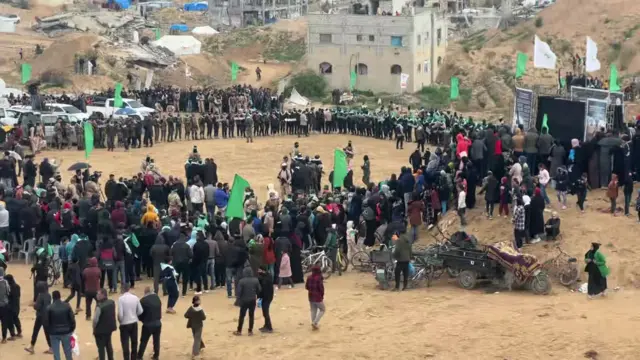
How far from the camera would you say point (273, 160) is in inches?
1543

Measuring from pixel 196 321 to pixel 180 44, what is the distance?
167 ft

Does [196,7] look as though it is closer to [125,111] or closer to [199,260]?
[125,111]

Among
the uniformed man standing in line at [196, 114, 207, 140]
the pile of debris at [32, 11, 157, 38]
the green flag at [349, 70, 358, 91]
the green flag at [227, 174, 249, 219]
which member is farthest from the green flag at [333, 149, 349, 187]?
the pile of debris at [32, 11, 157, 38]

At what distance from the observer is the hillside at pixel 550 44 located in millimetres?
57938

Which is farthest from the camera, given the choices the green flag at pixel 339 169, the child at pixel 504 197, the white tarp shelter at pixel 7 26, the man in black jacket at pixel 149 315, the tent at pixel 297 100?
the white tarp shelter at pixel 7 26

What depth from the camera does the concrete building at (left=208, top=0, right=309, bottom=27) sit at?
88.1 meters

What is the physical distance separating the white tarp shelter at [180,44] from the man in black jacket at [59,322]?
50080 mm

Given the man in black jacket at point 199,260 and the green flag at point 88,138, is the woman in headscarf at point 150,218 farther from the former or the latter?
the green flag at point 88,138

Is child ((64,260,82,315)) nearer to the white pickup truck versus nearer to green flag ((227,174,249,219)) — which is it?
green flag ((227,174,249,219))

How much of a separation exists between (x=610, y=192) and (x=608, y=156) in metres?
1.70

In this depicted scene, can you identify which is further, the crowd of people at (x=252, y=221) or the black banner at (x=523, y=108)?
the black banner at (x=523, y=108)

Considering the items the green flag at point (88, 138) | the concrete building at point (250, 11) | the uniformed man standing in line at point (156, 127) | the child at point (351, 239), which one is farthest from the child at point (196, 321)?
the concrete building at point (250, 11)

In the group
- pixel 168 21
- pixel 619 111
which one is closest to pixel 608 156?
Result: pixel 619 111

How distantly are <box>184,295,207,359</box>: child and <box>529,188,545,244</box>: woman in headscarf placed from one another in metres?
8.07
